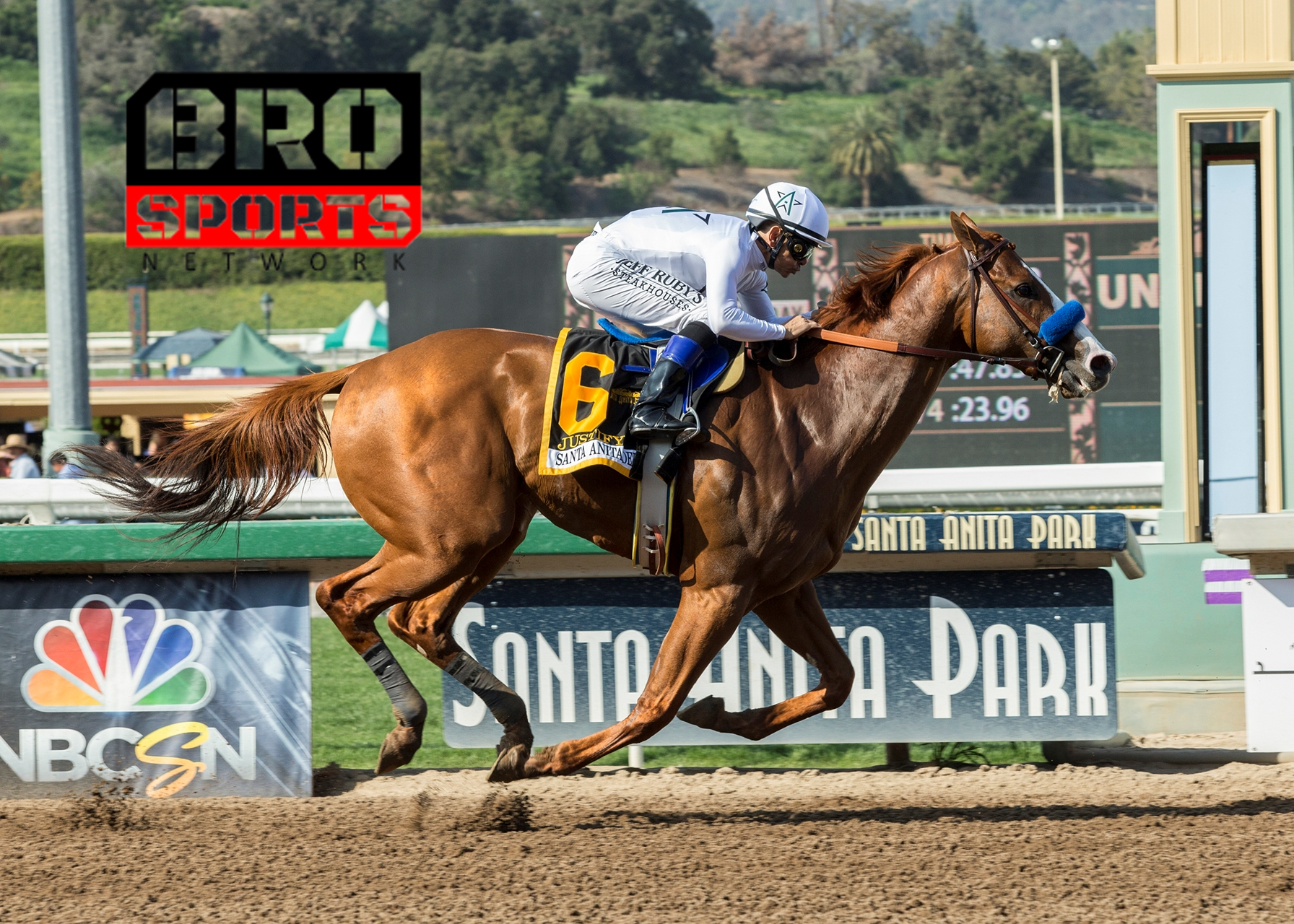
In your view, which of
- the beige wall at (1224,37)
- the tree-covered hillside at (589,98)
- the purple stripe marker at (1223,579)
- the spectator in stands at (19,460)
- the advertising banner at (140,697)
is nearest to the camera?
the advertising banner at (140,697)

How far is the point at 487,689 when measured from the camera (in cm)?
450

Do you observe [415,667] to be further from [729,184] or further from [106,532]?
[729,184]

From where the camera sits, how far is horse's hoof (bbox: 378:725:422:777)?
4.42 m

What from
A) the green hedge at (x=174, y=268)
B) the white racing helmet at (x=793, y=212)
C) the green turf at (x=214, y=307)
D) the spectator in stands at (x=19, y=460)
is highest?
the green hedge at (x=174, y=268)

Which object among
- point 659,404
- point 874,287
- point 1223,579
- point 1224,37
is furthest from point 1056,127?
point 659,404

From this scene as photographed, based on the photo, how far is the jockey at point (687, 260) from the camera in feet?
13.8

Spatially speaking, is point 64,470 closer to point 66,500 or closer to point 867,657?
point 66,500

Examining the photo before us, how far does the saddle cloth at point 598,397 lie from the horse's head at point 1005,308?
0.74 metres

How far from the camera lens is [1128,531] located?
4.98 m

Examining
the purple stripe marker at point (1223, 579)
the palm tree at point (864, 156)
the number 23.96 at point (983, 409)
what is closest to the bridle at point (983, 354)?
the purple stripe marker at point (1223, 579)

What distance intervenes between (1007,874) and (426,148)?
247ft

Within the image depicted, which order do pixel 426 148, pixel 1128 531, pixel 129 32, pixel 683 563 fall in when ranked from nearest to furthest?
pixel 683 563 → pixel 1128 531 → pixel 426 148 → pixel 129 32

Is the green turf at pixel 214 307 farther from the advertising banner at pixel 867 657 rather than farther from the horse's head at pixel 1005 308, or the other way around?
the horse's head at pixel 1005 308

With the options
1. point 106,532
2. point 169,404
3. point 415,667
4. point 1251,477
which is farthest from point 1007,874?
point 169,404
